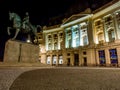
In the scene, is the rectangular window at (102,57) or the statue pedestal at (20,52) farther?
the rectangular window at (102,57)

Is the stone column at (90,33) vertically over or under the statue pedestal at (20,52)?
over

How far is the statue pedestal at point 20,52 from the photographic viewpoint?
14.0 m

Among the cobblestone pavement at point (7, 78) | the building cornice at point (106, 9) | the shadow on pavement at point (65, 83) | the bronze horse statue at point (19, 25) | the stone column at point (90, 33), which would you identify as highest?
the building cornice at point (106, 9)

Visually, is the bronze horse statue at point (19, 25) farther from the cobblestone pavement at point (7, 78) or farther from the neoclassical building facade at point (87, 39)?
the neoclassical building facade at point (87, 39)

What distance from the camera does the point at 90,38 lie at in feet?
115

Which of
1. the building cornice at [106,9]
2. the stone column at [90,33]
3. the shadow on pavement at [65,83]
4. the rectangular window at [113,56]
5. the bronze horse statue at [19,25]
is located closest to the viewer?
Result: the shadow on pavement at [65,83]

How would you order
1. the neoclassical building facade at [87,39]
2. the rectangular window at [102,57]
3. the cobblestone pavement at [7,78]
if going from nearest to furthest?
the cobblestone pavement at [7,78], the neoclassical building facade at [87,39], the rectangular window at [102,57]

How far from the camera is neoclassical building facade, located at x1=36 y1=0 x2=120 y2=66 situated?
94.2 feet

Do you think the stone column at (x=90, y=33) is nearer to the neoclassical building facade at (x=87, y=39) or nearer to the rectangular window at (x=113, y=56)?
the neoclassical building facade at (x=87, y=39)

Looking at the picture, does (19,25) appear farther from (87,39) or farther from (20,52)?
(87,39)

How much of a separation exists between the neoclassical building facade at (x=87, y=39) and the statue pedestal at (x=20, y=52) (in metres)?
20.8

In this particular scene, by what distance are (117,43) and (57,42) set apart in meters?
25.9

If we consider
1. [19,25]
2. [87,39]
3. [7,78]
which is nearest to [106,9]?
[87,39]

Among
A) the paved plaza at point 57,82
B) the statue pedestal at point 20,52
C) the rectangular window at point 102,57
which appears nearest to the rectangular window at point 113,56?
the rectangular window at point 102,57
